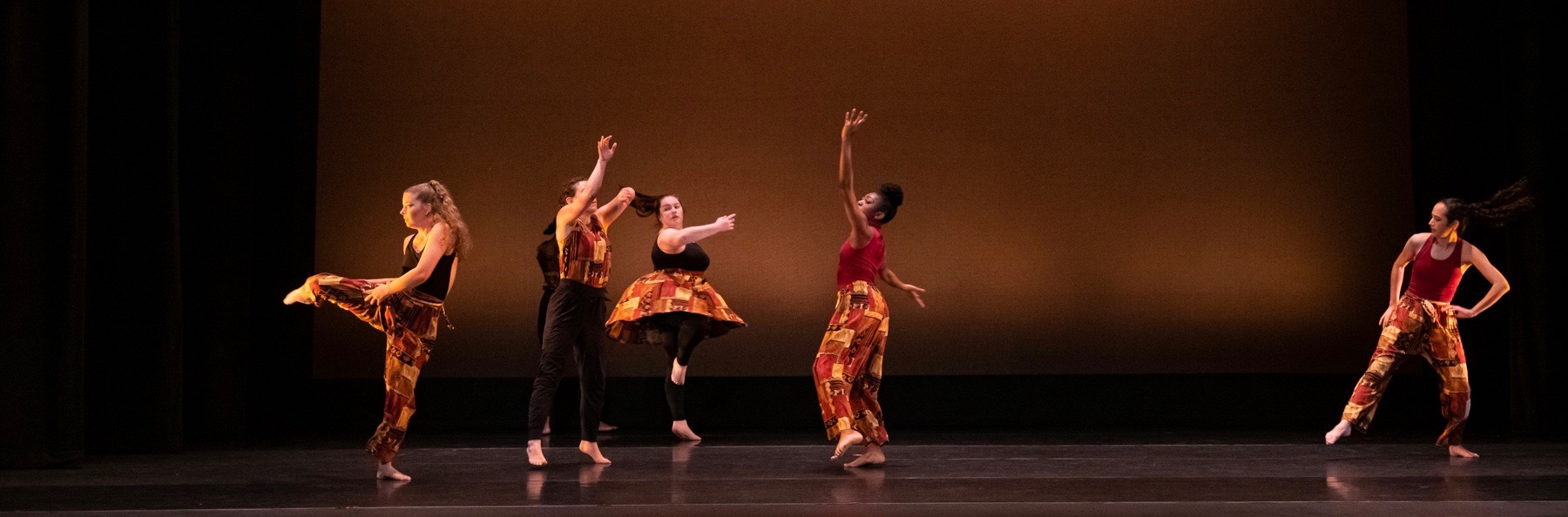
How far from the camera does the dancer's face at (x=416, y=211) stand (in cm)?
441

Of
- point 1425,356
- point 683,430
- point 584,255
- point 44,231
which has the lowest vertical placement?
point 683,430

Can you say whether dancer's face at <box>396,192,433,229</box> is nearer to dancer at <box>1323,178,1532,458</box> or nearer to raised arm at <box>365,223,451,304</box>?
raised arm at <box>365,223,451,304</box>

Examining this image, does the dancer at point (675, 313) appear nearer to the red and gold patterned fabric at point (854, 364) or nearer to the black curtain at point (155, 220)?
the red and gold patterned fabric at point (854, 364)

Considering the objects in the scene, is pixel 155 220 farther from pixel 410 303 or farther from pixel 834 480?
pixel 834 480

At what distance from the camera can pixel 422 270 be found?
4.33 m

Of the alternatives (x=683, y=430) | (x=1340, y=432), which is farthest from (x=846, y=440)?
(x=1340, y=432)

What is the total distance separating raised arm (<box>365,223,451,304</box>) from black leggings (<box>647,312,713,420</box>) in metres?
1.98

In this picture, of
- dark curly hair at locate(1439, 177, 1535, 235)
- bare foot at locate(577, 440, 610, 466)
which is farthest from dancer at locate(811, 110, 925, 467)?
dark curly hair at locate(1439, 177, 1535, 235)

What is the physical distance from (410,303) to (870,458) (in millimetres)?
1857

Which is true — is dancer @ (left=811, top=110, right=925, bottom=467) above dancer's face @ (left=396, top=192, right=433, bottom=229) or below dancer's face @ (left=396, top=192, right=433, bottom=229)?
below

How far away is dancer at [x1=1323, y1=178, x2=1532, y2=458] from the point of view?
5.27 m

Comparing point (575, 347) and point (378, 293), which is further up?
point (378, 293)

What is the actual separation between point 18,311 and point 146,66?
4.48ft

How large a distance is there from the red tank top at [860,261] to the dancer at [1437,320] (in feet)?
7.42
